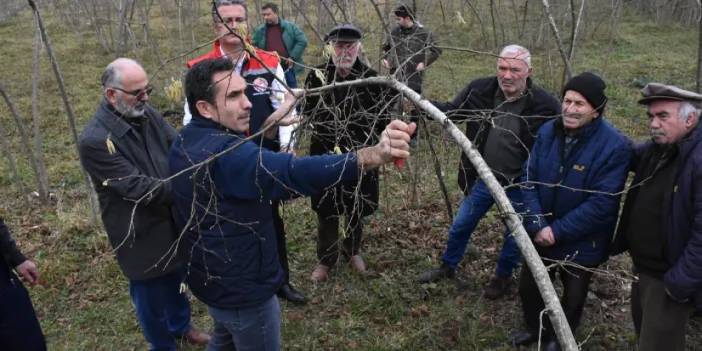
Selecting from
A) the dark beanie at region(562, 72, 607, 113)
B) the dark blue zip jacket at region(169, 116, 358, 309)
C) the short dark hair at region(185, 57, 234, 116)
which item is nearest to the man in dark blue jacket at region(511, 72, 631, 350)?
the dark beanie at region(562, 72, 607, 113)

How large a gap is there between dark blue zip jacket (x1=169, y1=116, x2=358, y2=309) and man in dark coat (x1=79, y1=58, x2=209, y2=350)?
0.43 meters

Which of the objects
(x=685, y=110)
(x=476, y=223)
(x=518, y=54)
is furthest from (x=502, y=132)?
(x=685, y=110)

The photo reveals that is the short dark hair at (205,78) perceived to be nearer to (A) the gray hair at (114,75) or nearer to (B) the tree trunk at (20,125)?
(A) the gray hair at (114,75)

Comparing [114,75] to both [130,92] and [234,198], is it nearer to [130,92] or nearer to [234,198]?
[130,92]

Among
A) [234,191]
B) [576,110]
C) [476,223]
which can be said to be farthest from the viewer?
[476,223]

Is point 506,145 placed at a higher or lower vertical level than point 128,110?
lower

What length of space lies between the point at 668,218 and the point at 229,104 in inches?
85.2

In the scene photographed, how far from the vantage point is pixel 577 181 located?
2887mm

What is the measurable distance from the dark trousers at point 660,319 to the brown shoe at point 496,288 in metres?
1.20

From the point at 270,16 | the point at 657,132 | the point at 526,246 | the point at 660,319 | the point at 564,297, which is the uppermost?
the point at 270,16

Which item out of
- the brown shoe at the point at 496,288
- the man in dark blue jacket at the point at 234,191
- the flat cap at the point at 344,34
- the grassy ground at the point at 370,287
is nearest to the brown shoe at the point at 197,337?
the grassy ground at the point at 370,287

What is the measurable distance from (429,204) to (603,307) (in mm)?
2075

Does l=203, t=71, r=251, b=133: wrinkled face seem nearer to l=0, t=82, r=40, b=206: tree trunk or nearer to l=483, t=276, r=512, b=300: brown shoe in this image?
l=483, t=276, r=512, b=300: brown shoe

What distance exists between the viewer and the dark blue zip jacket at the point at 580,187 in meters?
2.83
